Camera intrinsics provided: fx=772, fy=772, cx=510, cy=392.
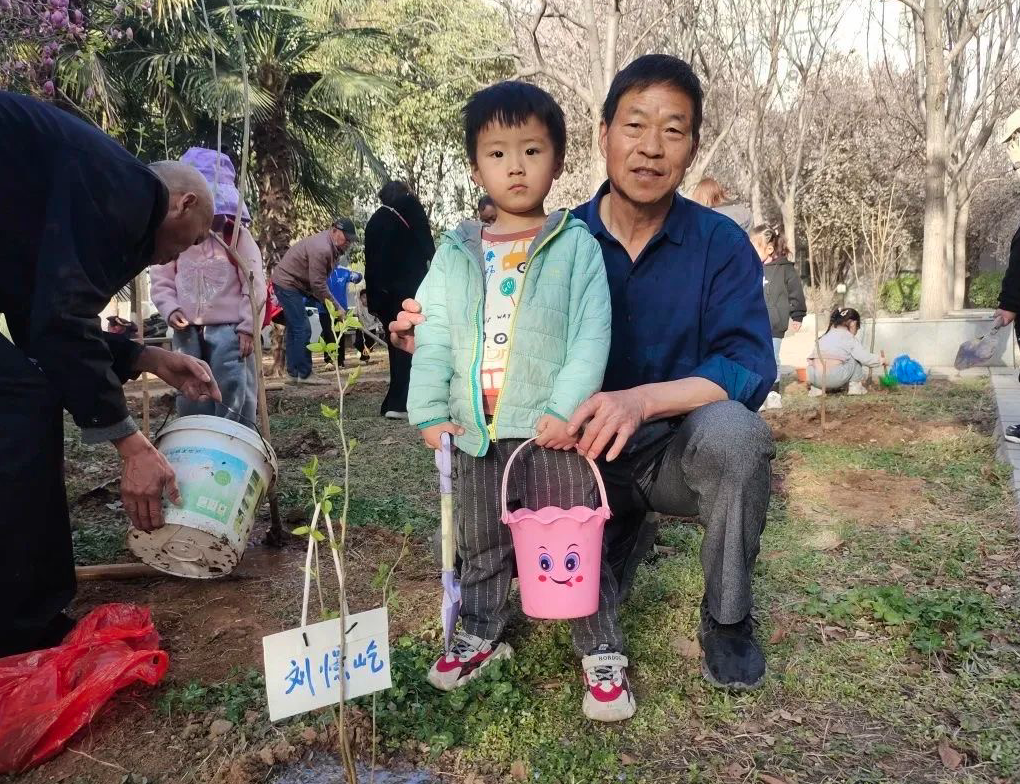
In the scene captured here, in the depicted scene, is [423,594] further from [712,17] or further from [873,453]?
[712,17]

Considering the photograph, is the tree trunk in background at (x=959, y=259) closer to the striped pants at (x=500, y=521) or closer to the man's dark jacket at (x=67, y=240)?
the striped pants at (x=500, y=521)

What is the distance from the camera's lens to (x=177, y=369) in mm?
2590

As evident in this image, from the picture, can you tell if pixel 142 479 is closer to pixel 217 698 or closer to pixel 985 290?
pixel 217 698

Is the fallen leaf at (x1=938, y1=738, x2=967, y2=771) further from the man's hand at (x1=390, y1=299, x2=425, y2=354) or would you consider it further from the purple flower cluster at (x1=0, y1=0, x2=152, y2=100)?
the purple flower cluster at (x1=0, y1=0, x2=152, y2=100)

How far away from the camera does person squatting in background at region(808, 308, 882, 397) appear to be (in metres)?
7.23

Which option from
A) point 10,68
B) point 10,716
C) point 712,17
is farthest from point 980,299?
point 10,716

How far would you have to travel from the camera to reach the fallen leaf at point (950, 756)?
164 cm

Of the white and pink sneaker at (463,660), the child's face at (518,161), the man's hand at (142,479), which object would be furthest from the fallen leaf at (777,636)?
the man's hand at (142,479)

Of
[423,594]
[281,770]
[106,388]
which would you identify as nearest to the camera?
[281,770]

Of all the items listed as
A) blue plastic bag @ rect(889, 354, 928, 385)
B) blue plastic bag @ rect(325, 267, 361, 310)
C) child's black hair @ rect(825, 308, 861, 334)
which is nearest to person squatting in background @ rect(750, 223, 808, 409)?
child's black hair @ rect(825, 308, 861, 334)

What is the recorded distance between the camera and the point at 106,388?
6.70ft

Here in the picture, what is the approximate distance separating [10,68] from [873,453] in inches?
254

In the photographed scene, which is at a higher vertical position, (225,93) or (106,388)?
(225,93)

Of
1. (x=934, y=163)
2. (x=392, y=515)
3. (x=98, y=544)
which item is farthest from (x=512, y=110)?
(x=934, y=163)
